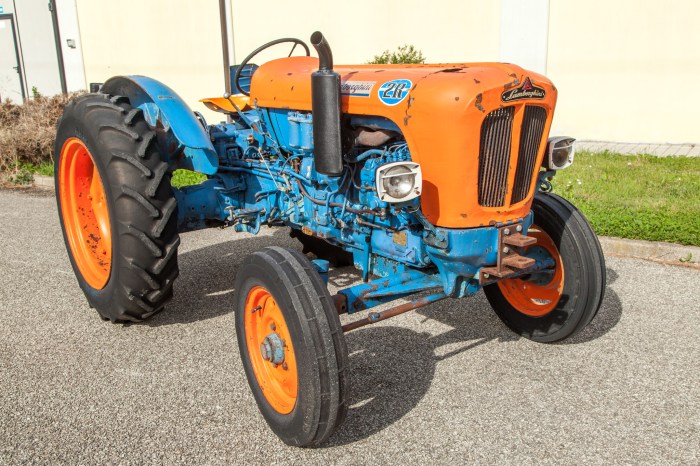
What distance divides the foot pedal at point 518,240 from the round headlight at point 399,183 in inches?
21.1

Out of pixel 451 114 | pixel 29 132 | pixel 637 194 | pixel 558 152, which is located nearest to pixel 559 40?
pixel 637 194

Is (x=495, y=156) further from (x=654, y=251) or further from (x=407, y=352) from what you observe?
(x=654, y=251)

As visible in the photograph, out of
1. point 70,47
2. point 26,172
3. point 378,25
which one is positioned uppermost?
point 378,25

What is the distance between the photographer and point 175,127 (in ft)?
12.7

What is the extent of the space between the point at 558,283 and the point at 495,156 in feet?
3.46

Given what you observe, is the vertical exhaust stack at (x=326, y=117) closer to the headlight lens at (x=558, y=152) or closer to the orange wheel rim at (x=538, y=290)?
the headlight lens at (x=558, y=152)

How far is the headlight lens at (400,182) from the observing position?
2.63m

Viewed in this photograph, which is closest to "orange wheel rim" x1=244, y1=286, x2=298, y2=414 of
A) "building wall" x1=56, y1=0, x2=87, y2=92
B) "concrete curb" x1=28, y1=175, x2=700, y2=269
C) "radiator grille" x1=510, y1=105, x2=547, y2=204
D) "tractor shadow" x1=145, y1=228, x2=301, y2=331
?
"tractor shadow" x1=145, y1=228, x2=301, y2=331

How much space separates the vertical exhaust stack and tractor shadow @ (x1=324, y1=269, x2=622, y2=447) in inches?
41.1

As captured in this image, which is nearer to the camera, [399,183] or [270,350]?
[399,183]

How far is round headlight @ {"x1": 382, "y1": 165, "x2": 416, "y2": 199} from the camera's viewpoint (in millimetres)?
2652

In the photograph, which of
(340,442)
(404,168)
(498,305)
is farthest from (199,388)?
(498,305)

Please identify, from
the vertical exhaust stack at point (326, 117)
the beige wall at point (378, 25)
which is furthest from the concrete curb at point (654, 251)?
the beige wall at point (378, 25)

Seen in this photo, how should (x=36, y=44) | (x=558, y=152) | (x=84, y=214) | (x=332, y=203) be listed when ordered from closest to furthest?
1. (x=558, y=152)
2. (x=332, y=203)
3. (x=84, y=214)
4. (x=36, y=44)
